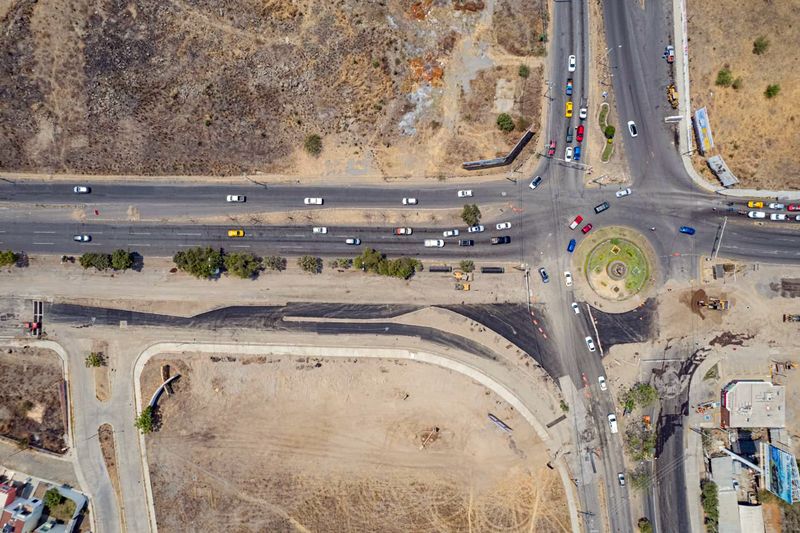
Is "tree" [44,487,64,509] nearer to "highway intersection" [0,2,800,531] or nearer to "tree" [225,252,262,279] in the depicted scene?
"highway intersection" [0,2,800,531]

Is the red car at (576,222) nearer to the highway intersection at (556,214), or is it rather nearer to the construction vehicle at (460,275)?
the highway intersection at (556,214)

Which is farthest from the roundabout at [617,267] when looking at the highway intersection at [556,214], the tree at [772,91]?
the tree at [772,91]

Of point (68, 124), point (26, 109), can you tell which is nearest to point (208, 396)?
point (68, 124)

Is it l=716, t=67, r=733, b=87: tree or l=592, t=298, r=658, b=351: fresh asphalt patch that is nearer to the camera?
l=716, t=67, r=733, b=87: tree

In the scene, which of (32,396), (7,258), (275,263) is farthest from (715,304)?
(7,258)

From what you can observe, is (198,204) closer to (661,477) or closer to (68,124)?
(68,124)

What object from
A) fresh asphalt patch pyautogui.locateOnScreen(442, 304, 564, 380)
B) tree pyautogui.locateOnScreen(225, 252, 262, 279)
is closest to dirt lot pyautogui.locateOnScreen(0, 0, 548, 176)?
tree pyautogui.locateOnScreen(225, 252, 262, 279)
